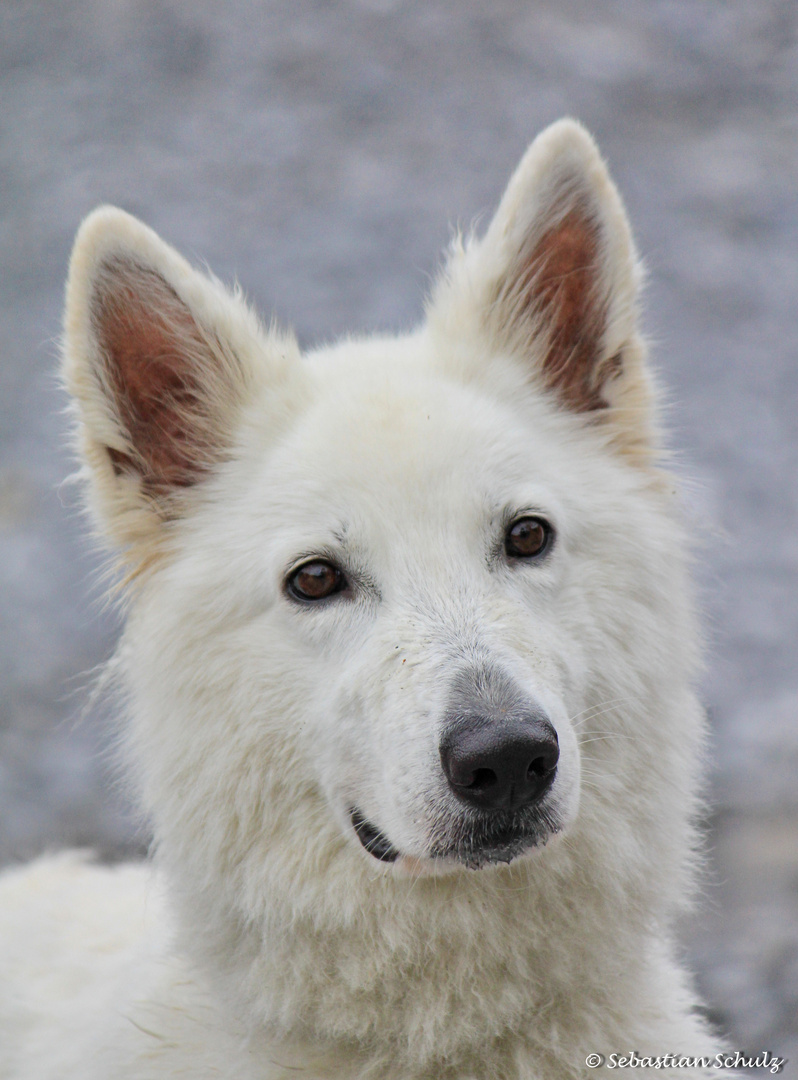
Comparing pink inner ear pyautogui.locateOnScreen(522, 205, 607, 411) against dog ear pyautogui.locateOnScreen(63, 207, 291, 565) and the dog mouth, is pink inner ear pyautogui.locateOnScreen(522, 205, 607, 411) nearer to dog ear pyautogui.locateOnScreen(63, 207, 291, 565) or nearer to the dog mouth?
dog ear pyautogui.locateOnScreen(63, 207, 291, 565)

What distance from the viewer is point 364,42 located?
24.3 ft

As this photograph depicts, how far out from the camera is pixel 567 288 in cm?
292

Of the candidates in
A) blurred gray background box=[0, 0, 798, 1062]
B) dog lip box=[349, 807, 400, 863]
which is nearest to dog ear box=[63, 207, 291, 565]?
dog lip box=[349, 807, 400, 863]

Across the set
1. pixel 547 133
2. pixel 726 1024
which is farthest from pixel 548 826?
pixel 726 1024

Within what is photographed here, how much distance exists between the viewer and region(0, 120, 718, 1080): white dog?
227 cm

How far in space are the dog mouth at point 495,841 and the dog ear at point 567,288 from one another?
4.02 ft

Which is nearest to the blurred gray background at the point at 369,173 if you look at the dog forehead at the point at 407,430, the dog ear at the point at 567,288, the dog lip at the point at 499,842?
the dog ear at the point at 567,288

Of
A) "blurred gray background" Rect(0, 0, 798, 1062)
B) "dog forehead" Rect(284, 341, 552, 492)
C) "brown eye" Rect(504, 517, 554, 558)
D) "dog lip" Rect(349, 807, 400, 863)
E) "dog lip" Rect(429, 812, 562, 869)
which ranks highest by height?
"blurred gray background" Rect(0, 0, 798, 1062)

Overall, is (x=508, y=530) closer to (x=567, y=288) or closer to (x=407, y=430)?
(x=407, y=430)

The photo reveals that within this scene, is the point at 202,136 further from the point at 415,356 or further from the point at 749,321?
the point at 415,356

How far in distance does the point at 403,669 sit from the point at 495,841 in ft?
1.36

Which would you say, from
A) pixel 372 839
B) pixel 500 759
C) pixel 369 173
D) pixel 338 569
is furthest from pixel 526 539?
pixel 369 173

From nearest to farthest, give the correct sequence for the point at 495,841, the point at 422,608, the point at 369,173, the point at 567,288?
the point at 495,841, the point at 422,608, the point at 567,288, the point at 369,173

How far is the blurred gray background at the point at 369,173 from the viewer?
645cm
